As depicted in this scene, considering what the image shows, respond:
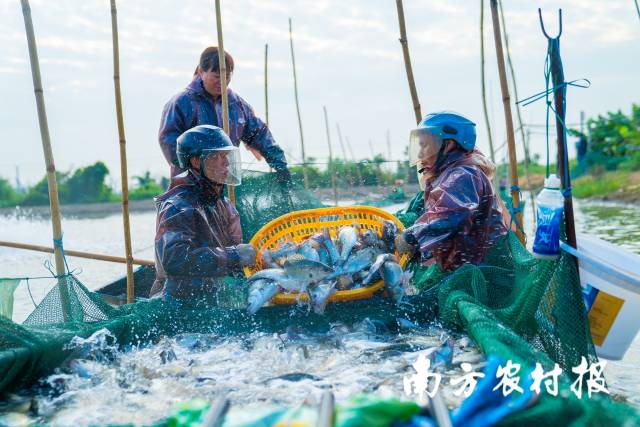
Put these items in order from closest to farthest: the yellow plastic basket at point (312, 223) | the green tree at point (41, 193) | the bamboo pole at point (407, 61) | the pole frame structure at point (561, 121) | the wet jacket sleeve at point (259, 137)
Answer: the pole frame structure at point (561, 121) < the yellow plastic basket at point (312, 223) < the bamboo pole at point (407, 61) < the wet jacket sleeve at point (259, 137) < the green tree at point (41, 193)

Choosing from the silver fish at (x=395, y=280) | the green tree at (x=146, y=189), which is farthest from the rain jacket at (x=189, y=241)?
the green tree at (x=146, y=189)

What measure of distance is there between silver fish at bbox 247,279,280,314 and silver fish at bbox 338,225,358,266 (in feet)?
1.75

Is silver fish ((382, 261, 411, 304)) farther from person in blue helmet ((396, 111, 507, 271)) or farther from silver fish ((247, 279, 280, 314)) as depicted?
silver fish ((247, 279, 280, 314))

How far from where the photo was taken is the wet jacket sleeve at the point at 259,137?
684 cm

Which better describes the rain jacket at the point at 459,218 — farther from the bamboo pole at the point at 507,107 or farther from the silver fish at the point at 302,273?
the silver fish at the point at 302,273

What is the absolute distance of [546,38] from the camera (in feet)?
10.8

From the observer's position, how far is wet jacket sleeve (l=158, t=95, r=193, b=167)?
250 inches

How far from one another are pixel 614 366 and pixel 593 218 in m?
12.8

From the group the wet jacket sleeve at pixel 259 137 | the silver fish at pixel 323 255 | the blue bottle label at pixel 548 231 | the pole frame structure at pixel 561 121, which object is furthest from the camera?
the wet jacket sleeve at pixel 259 137

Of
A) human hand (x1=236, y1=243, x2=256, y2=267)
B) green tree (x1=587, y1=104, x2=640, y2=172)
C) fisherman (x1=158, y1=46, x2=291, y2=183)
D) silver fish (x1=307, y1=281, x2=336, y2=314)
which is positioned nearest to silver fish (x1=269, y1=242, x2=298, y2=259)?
human hand (x1=236, y1=243, x2=256, y2=267)

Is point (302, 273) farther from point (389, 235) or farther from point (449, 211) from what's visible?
point (449, 211)

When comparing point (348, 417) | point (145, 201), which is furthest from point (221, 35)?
point (145, 201)

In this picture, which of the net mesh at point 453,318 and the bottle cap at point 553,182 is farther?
the bottle cap at point 553,182

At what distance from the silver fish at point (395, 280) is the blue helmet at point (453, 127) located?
99 centimetres
